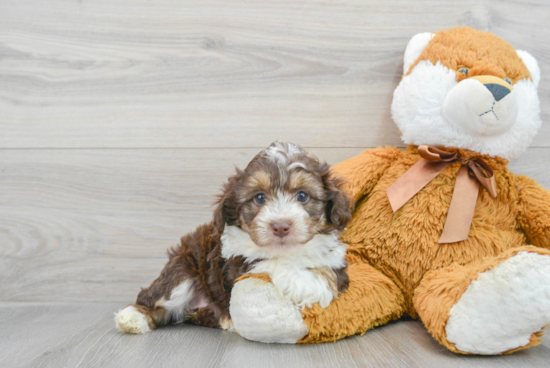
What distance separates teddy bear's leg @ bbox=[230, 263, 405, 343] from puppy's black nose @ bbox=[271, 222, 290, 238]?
0.72ft

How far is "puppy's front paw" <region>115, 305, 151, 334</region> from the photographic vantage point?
1.74 metres

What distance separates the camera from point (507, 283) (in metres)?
1.39

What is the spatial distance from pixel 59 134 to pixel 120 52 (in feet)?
1.83

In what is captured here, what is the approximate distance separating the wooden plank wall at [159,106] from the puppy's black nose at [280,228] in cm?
91

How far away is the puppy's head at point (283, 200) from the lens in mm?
1508

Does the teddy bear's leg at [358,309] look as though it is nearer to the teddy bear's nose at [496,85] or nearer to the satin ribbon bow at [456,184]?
the satin ribbon bow at [456,184]

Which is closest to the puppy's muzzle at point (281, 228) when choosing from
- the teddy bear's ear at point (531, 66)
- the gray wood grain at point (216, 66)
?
the gray wood grain at point (216, 66)

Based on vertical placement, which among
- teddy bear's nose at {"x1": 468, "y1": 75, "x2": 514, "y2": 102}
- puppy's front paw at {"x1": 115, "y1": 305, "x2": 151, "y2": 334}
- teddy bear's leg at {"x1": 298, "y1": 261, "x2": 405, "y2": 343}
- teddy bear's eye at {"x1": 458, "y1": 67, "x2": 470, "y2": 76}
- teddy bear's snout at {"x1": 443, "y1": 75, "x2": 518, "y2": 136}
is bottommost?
puppy's front paw at {"x1": 115, "y1": 305, "x2": 151, "y2": 334}

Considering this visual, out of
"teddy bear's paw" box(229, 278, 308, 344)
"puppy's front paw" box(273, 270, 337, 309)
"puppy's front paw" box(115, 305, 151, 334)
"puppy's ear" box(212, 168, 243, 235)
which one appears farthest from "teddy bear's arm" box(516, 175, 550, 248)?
"puppy's front paw" box(115, 305, 151, 334)

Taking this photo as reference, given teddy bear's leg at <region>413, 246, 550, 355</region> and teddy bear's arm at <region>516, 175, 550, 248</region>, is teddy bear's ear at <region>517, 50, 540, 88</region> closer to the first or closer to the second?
teddy bear's arm at <region>516, 175, 550, 248</region>

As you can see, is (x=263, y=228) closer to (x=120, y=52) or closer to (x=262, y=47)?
(x=262, y=47)

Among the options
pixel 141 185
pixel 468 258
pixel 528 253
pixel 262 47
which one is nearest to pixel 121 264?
pixel 141 185

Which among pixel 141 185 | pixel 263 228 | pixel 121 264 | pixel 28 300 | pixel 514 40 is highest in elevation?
pixel 514 40

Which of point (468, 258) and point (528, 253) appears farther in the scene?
point (468, 258)
